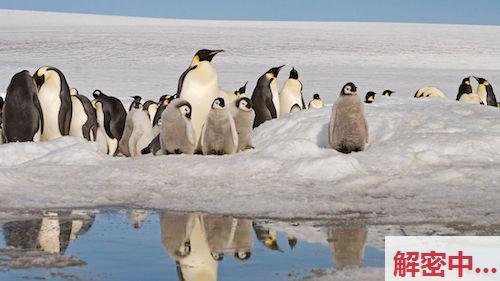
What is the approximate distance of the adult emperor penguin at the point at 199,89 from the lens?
997 cm

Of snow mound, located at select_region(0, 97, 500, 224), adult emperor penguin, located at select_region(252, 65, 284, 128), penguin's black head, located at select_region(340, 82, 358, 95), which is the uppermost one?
adult emperor penguin, located at select_region(252, 65, 284, 128)

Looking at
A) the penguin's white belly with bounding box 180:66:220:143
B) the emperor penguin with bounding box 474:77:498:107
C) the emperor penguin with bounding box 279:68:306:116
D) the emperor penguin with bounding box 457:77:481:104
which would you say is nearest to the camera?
the penguin's white belly with bounding box 180:66:220:143

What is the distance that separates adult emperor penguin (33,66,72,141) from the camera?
1070 cm

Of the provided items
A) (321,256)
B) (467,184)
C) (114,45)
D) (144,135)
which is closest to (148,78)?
(114,45)

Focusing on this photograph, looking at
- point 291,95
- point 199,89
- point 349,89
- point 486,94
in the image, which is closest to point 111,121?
point 199,89

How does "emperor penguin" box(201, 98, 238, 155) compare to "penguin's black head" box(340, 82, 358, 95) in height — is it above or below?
below

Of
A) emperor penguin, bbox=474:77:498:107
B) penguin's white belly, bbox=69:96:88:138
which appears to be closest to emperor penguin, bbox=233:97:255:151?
penguin's white belly, bbox=69:96:88:138

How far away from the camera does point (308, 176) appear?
7340mm

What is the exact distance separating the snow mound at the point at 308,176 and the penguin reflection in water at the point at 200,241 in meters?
0.38

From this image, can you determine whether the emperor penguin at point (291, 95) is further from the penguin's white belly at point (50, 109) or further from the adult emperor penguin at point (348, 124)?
the adult emperor penguin at point (348, 124)

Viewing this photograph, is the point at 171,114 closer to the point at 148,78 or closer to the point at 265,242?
the point at 265,242

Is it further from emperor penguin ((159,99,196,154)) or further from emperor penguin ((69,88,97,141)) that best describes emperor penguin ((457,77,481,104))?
emperor penguin ((159,99,196,154))

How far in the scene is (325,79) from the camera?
33406 mm

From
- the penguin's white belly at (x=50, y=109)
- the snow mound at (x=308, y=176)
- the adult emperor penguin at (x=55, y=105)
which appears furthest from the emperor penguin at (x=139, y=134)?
the snow mound at (x=308, y=176)
